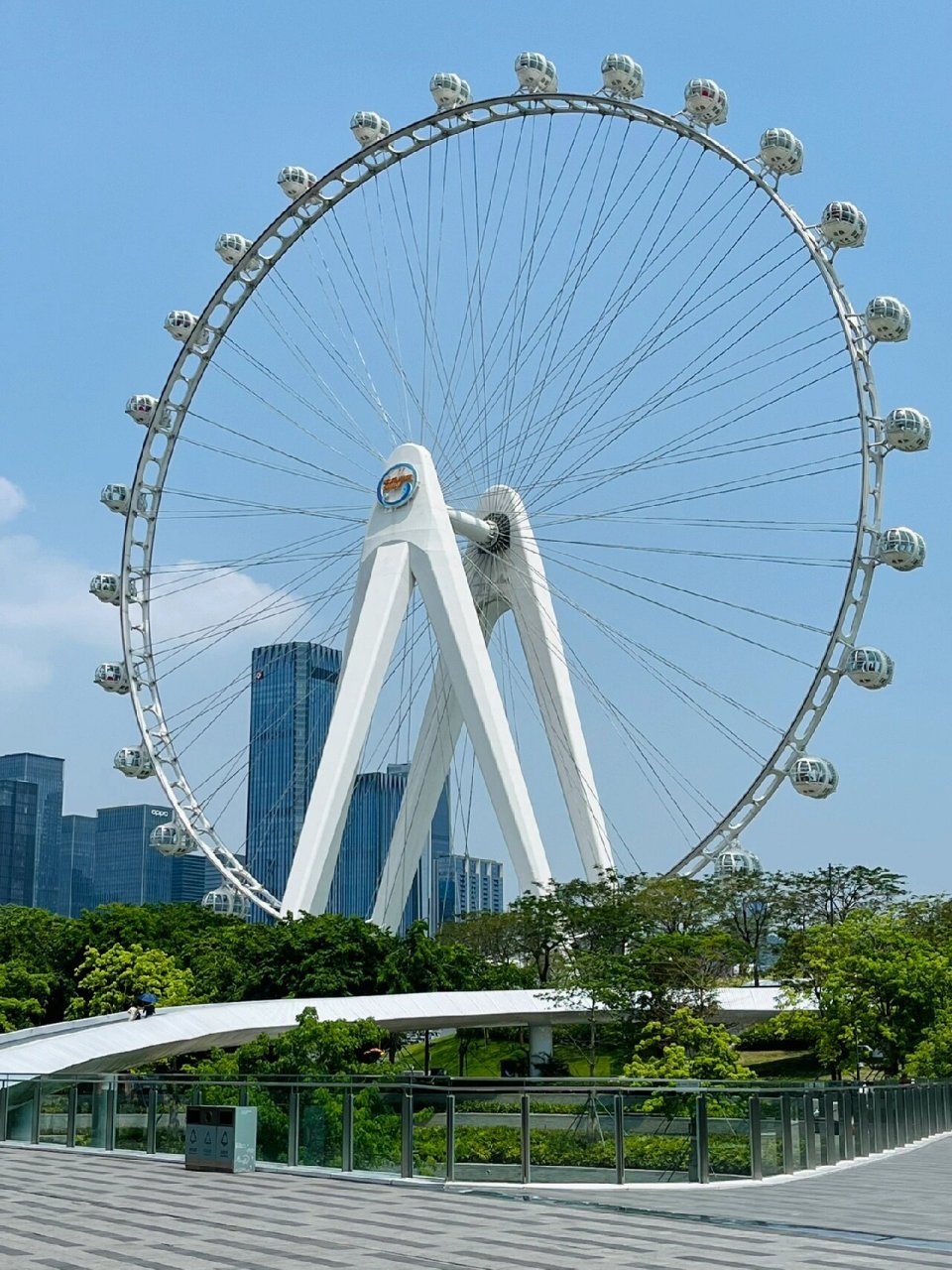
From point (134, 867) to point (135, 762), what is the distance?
5953 inches

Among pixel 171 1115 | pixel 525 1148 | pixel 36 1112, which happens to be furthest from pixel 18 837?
pixel 525 1148

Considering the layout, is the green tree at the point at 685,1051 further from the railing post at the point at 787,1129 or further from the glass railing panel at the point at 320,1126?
the glass railing panel at the point at 320,1126

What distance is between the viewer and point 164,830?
40562 mm

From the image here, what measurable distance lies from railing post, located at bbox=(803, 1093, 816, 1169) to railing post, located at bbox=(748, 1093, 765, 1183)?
1381 millimetres

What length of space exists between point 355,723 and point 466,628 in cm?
353

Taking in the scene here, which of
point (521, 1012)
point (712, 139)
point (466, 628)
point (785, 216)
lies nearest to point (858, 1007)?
point (521, 1012)

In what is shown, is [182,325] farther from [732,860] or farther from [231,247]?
[732,860]

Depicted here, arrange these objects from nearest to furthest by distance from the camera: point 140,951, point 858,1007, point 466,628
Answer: point 858,1007 < point 466,628 < point 140,951

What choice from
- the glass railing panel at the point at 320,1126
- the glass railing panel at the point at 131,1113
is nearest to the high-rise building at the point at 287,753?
the glass railing panel at the point at 131,1113

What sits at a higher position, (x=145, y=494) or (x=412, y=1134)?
(x=145, y=494)

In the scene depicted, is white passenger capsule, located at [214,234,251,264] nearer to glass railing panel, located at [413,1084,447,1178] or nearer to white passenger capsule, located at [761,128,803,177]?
white passenger capsule, located at [761,128,803,177]

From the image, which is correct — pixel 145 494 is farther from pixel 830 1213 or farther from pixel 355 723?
pixel 830 1213

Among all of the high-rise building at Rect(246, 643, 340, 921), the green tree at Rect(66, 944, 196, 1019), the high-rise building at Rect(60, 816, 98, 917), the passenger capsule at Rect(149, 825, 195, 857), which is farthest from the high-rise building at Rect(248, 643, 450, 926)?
the high-rise building at Rect(60, 816, 98, 917)

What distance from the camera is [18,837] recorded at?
17325 centimetres
